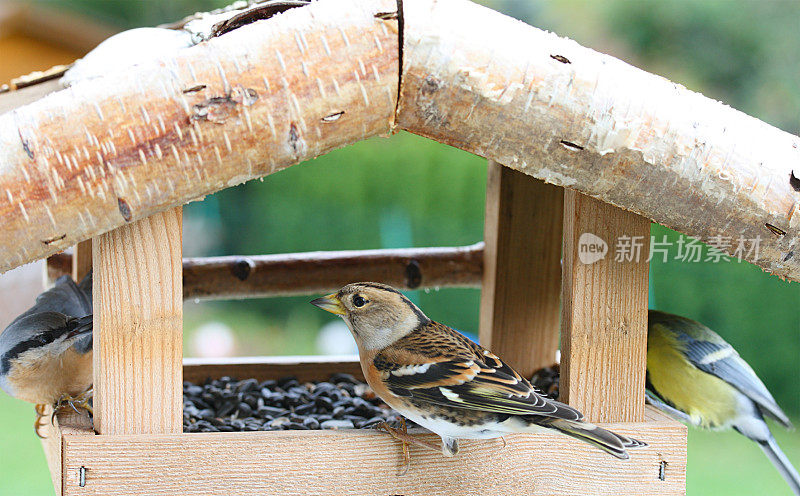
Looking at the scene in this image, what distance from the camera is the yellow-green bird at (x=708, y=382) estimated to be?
230 cm

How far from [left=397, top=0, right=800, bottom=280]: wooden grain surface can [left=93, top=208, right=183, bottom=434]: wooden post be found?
20.4 inches

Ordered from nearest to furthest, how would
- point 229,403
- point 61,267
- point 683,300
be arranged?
point 229,403, point 61,267, point 683,300

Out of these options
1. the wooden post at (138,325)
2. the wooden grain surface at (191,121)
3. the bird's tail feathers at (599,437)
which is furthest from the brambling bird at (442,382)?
the wooden grain surface at (191,121)

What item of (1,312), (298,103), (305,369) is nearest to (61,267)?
(305,369)

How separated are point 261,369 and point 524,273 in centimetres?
91

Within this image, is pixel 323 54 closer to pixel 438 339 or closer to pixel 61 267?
pixel 438 339

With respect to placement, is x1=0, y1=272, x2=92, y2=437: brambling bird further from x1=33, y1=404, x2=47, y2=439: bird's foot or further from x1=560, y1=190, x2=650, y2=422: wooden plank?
x1=560, y1=190, x2=650, y2=422: wooden plank

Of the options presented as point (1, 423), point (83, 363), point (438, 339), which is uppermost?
point (438, 339)

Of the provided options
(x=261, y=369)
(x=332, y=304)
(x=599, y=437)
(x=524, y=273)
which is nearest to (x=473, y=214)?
(x=524, y=273)

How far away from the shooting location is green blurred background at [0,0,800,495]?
21.5ft

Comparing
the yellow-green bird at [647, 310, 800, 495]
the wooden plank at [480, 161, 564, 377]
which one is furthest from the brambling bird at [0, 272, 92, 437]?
the yellow-green bird at [647, 310, 800, 495]

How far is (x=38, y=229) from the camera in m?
1.27

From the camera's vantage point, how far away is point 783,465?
7.72 feet

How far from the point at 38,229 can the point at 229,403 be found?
42.2 inches
